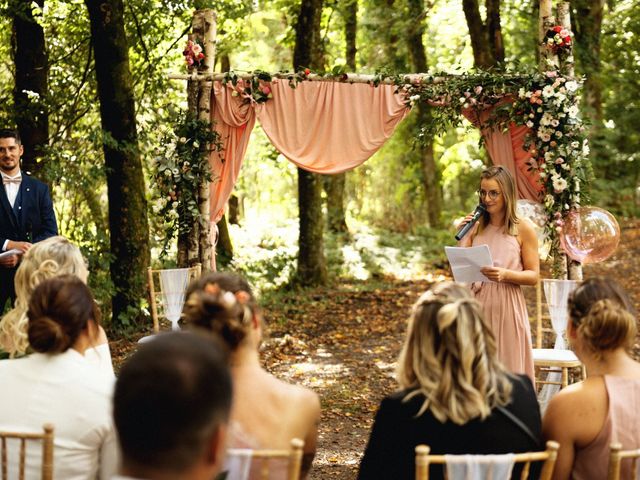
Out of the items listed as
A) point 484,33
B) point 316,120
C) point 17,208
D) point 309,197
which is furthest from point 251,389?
point 484,33

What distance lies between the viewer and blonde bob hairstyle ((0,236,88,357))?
9.80ft

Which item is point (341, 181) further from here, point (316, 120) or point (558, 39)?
point (558, 39)

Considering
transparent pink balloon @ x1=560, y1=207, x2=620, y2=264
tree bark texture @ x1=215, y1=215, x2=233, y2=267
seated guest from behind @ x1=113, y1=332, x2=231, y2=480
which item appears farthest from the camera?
tree bark texture @ x1=215, y1=215, x2=233, y2=267

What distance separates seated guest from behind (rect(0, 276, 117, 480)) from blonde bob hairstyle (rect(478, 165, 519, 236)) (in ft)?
9.42

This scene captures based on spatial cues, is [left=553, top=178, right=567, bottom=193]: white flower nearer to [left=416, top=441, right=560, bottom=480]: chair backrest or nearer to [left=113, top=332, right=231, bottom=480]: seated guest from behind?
[left=416, top=441, right=560, bottom=480]: chair backrest

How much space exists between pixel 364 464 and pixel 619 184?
52.1 feet

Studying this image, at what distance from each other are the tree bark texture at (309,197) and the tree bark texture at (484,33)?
8.60 ft

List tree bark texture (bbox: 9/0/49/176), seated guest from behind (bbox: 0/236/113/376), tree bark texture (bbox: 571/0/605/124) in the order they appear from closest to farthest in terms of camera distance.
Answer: seated guest from behind (bbox: 0/236/113/376)
tree bark texture (bbox: 9/0/49/176)
tree bark texture (bbox: 571/0/605/124)

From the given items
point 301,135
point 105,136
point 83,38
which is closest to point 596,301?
point 301,135

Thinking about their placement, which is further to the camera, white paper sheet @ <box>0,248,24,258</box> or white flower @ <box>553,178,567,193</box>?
white flower @ <box>553,178,567,193</box>

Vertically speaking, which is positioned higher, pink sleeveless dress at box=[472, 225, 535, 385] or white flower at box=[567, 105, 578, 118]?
white flower at box=[567, 105, 578, 118]

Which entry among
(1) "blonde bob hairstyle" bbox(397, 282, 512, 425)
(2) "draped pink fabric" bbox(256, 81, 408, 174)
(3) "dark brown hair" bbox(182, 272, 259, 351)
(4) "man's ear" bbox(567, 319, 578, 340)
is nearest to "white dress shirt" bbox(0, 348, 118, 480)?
(3) "dark brown hair" bbox(182, 272, 259, 351)

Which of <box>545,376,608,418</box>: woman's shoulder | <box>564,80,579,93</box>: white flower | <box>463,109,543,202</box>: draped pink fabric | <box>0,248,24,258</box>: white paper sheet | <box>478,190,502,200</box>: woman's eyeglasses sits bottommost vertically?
<box>545,376,608,418</box>: woman's shoulder

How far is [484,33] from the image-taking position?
41.2 ft
